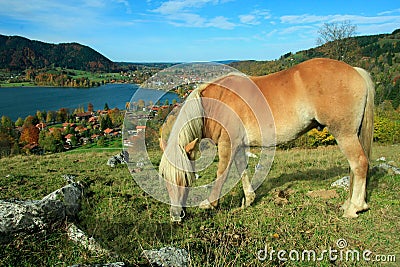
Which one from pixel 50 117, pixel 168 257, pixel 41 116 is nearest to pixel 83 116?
pixel 50 117

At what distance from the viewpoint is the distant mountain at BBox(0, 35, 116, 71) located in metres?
152

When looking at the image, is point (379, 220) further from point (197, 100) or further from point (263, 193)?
point (197, 100)

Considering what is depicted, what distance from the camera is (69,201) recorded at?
381cm

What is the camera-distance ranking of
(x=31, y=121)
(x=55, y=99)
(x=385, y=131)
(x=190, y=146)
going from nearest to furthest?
(x=190, y=146) → (x=385, y=131) → (x=31, y=121) → (x=55, y=99)

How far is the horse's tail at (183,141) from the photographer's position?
370cm

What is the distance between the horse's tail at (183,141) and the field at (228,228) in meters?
0.77

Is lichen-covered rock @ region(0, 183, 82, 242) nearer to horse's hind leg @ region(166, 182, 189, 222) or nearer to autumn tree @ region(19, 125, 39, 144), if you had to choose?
horse's hind leg @ region(166, 182, 189, 222)

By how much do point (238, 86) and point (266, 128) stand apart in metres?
0.86

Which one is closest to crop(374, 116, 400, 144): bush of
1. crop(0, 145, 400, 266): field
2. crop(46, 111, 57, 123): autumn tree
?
crop(0, 145, 400, 266): field

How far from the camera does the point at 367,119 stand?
412 cm

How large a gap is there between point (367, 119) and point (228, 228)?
2.77 metres

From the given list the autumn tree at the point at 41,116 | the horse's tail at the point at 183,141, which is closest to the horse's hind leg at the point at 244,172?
the horse's tail at the point at 183,141

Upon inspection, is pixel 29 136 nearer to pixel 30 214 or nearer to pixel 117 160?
pixel 117 160

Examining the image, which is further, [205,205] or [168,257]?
[205,205]
